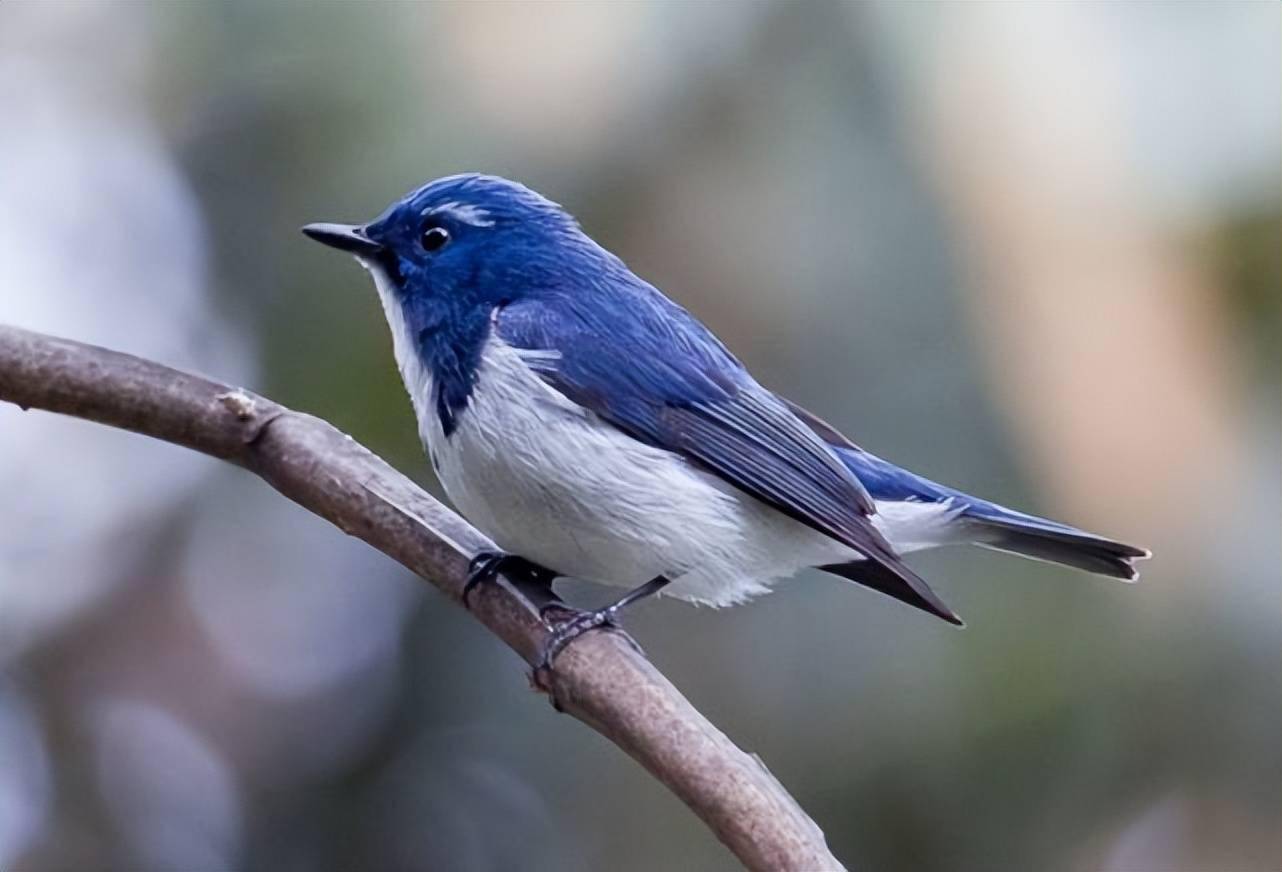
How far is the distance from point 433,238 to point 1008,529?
4.10 ft

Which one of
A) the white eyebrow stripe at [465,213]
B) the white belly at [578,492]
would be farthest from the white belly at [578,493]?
the white eyebrow stripe at [465,213]

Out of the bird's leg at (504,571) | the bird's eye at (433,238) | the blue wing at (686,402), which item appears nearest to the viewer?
the bird's leg at (504,571)

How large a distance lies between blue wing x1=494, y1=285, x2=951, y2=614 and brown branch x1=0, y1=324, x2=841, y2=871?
0.38 m

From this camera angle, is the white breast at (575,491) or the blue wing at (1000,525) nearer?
the white breast at (575,491)

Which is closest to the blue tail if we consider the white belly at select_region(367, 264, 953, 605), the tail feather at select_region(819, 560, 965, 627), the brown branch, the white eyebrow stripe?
the tail feather at select_region(819, 560, 965, 627)

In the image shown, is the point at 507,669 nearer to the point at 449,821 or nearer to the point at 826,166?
the point at 449,821

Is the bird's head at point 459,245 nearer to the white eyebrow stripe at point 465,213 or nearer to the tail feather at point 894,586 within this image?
the white eyebrow stripe at point 465,213

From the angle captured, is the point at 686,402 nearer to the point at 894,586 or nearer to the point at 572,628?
the point at 894,586

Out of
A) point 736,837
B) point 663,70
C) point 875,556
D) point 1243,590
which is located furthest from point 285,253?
point 736,837

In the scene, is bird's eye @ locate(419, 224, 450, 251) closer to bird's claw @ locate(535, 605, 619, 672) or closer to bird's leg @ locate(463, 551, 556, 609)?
bird's leg @ locate(463, 551, 556, 609)

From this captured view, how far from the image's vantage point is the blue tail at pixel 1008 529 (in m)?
3.02

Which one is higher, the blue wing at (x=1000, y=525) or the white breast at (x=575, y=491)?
the white breast at (x=575, y=491)

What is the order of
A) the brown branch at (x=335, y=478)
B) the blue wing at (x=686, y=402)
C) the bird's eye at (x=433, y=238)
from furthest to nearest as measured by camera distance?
the bird's eye at (x=433, y=238) → the blue wing at (x=686, y=402) → the brown branch at (x=335, y=478)

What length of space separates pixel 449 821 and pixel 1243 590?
260 cm
